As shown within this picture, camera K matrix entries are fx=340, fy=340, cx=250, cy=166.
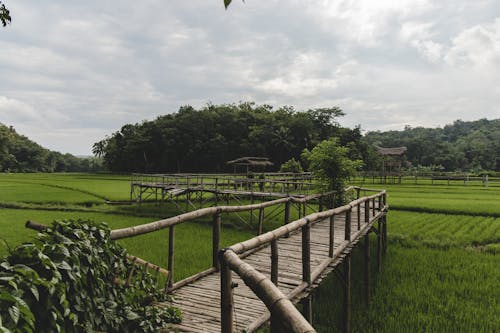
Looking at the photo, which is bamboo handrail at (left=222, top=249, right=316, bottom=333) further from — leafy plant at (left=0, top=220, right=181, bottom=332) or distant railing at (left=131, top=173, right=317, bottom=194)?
distant railing at (left=131, top=173, right=317, bottom=194)

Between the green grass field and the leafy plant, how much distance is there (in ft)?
0.93

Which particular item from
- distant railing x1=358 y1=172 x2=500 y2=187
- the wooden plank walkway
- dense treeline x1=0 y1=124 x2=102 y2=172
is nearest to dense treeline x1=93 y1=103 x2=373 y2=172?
distant railing x1=358 y1=172 x2=500 y2=187

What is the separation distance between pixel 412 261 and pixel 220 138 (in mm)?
52180

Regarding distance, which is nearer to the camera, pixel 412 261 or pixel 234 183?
pixel 412 261

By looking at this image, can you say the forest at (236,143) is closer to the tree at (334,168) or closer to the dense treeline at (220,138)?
the dense treeline at (220,138)

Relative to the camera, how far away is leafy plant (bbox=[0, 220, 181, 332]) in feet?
7.05

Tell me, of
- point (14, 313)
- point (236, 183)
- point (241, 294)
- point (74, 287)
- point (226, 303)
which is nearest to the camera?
point (14, 313)

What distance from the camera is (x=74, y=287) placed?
259 centimetres

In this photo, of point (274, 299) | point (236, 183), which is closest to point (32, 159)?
point (236, 183)

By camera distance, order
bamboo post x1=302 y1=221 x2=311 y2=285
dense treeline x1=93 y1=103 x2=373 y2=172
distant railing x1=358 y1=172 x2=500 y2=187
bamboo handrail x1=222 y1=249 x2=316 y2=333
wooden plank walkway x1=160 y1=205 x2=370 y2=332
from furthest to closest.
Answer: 1. dense treeline x1=93 y1=103 x2=373 y2=172
2. distant railing x1=358 y1=172 x2=500 y2=187
3. bamboo post x1=302 y1=221 x2=311 y2=285
4. wooden plank walkway x1=160 y1=205 x2=370 y2=332
5. bamboo handrail x1=222 y1=249 x2=316 y2=333

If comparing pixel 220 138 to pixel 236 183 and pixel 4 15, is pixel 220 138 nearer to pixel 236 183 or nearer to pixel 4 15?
pixel 236 183

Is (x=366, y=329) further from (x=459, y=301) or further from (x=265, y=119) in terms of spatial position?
(x=265, y=119)

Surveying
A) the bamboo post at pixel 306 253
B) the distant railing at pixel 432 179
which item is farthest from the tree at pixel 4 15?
the distant railing at pixel 432 179

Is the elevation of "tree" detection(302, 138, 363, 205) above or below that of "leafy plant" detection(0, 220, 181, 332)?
above
